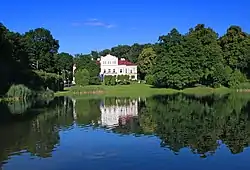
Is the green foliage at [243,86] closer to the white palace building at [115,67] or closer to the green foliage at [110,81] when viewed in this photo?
the green foliage at [110,81]

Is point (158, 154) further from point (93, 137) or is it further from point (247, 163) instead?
point (93, 137)

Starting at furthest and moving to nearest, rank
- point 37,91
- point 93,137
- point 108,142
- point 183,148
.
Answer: point 37,91
point 93,137
point 108,142
point 183,148

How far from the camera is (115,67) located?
419ft

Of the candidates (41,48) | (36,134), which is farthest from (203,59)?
→ (36,134)

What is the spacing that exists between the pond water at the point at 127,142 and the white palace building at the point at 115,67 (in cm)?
8920

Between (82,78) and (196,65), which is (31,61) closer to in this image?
(82,78)

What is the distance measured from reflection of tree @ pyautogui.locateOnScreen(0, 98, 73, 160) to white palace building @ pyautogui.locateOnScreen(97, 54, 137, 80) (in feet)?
284

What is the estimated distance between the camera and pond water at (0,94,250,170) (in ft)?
59.4

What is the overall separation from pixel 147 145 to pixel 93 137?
183 inches

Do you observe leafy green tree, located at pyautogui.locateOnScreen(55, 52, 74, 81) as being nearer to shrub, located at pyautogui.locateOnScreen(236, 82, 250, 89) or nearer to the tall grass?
the tall grass

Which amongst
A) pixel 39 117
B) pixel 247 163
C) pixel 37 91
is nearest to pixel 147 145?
pixel 247 163

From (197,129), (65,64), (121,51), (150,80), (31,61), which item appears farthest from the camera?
(121,51)

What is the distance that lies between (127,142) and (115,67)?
104 m

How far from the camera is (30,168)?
17.3 m
